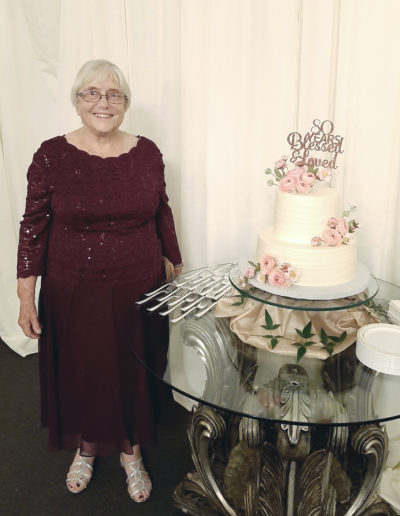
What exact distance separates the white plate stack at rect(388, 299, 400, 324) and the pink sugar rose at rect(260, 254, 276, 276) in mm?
435

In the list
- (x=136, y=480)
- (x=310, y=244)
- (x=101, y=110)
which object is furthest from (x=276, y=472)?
(x=101, y=110)

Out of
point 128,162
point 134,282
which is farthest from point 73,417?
point 128,162

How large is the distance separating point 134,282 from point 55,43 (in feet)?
5.66

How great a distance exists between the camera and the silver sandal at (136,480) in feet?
6.43

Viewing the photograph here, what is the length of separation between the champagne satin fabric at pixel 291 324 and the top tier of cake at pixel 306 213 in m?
0.24

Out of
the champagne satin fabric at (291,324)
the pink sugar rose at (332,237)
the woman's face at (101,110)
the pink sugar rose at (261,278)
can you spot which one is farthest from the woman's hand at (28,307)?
the pink sugar rose at (332,237)

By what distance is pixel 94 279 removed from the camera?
5.96 ft

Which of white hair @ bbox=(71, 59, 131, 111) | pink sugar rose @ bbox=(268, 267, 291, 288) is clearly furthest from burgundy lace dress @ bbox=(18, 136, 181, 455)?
pink sugar rose @ bbox=(268, 267, 291, 288)

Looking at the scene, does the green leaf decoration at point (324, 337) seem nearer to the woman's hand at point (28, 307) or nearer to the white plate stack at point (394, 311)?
the white plate stack at point (394, 311)

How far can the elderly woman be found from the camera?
175 centimetres

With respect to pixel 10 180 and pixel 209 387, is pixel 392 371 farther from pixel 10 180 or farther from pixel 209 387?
pixel 10 180

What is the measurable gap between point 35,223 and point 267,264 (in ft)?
2.96

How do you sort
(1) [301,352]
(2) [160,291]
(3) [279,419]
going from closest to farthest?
(3) [279,419], (1) [301,352], (2) [160,291]

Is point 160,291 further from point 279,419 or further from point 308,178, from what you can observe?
point 279,419
